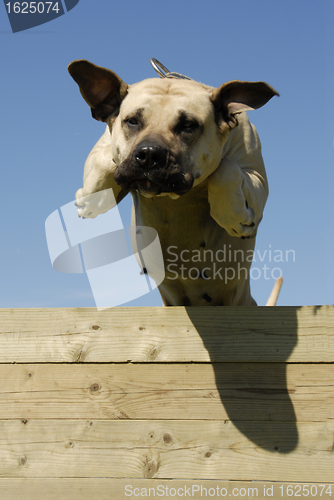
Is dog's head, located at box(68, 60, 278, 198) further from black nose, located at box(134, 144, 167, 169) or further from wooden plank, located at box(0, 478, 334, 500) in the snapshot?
wooden plank, located at box(0, 478, 334, 500)

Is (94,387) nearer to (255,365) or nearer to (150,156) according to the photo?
(255,365)

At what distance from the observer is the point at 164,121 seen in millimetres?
2402

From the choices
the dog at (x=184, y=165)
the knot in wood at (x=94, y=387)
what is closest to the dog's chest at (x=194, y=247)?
the dog at (x=184, y=165)

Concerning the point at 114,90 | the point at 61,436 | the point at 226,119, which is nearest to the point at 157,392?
the point at 61,436

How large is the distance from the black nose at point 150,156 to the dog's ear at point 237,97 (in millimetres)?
572

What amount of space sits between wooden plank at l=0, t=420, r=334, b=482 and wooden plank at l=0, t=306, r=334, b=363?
30 cm

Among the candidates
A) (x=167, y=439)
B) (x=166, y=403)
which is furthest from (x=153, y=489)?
(x=166, y=403)

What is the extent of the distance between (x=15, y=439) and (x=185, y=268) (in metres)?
1.39

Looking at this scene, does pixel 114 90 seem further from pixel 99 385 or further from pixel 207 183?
pixel 99 385

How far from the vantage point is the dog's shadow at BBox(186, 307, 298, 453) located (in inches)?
88.6

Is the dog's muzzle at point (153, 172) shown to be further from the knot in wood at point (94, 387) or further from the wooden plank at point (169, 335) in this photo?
the knot in wood at point (94, 387)

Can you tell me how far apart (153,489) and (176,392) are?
421mm

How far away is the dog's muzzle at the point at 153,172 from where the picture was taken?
2217 mm

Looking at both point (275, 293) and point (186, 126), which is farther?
point (275, 293)
